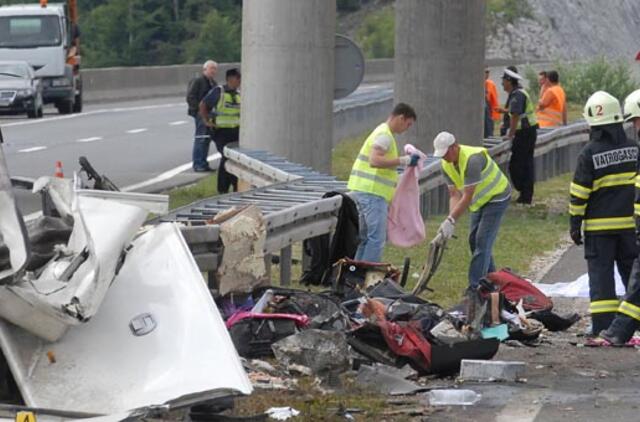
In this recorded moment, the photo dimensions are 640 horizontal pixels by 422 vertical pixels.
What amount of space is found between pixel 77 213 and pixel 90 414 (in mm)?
1190

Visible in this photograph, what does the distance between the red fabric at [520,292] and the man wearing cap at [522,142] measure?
433 inches

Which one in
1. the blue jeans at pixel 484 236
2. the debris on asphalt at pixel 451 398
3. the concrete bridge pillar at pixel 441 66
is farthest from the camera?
the concrete bridge pillar at pixel 441 66

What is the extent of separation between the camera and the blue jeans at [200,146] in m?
26.3

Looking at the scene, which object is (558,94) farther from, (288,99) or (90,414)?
(90,414)

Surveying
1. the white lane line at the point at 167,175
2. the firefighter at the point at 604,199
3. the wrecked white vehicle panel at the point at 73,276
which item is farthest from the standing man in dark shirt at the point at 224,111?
the wrecked white vehicle panel at the point at 73,276

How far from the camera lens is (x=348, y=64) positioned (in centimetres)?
2031

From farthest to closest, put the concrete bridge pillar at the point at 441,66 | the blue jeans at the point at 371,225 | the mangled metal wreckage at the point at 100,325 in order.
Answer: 1. the concrete bridge pillar at the point at 441,66
2. the blue jeans at the point at 371,225
3. the mangled metal wreckage at the point at 100,325

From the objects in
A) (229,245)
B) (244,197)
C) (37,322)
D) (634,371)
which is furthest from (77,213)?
(244,197)

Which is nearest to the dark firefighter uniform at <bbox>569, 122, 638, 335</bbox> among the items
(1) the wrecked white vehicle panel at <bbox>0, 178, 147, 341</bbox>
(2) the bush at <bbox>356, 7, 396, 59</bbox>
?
(1) the wrecked white vehicle panel at <bbox>0, 178, 147, 341</bbox>

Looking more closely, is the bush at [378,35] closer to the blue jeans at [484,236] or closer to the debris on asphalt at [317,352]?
the blue jeans at [484,236]

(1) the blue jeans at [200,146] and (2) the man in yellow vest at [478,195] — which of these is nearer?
(2) the man in yellow vest at [478,195]

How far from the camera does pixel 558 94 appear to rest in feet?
90.2

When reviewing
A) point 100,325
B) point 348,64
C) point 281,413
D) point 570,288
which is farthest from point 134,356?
point 348,64

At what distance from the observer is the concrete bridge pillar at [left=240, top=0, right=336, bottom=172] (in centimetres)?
2017
